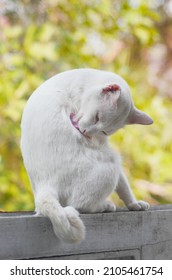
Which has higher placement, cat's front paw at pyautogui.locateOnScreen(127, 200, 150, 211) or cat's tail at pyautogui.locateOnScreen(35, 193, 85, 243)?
cat's front paw at pyautogui.locateOnScreen(127, 200, 150, 211)

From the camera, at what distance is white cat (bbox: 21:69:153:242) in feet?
4.07

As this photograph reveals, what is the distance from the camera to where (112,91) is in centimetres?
124

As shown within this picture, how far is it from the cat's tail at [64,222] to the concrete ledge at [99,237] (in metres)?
0.03

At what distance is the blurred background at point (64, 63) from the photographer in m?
2.41

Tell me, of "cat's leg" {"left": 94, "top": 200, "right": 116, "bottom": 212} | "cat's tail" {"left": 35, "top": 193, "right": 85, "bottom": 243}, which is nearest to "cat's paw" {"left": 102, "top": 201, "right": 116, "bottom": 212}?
"cat's leg" {"left": 94, "top": 200, "right": 116, "bottom": 212}

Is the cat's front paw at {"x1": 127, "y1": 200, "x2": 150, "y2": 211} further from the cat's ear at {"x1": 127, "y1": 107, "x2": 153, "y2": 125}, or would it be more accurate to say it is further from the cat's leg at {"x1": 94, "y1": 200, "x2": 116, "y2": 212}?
the cat's ear at {"x1": 127, "y1": 107, "x2": 153, "y2": 125}

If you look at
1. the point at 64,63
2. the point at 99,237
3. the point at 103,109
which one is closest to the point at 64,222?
the point at 99,237

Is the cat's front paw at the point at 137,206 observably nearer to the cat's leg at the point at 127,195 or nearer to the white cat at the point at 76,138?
the cat's leg at the point at 127,195

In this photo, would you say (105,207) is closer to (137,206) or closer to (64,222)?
(137,206)

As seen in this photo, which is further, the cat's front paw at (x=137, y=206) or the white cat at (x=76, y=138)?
the cat's front paw at (x=137, y=206)

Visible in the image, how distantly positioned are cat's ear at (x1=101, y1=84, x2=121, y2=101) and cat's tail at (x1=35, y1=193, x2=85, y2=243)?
10.6 inches

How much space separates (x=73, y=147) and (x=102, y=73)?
0.20m

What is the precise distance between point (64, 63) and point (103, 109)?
164cm

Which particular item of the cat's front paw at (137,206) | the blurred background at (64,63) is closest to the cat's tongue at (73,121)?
the cat's front paw at (137,206)
